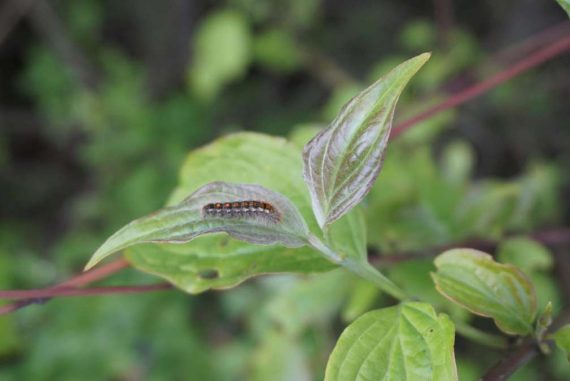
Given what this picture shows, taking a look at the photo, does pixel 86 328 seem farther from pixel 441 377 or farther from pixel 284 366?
pixel 441 377

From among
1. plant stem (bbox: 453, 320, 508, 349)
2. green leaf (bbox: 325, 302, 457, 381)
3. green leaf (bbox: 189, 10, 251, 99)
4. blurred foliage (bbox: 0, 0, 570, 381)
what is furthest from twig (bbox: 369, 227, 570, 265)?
green leaf (bbox: 189, 10, 251, 99)

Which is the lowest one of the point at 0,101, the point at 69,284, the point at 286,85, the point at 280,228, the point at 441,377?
the point at 441,377

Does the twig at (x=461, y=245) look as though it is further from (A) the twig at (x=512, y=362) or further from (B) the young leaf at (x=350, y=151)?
(B) the young leaf at (x=350, y=151)

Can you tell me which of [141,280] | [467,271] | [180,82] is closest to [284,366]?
[141,280]

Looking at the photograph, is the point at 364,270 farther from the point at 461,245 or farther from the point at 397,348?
the point at 461,245

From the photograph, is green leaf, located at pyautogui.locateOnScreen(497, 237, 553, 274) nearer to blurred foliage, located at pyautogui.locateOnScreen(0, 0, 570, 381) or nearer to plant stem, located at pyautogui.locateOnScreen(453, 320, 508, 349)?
blurred foliage, located at pyautogui.locateOnScreen(0, 0, 570, 381)

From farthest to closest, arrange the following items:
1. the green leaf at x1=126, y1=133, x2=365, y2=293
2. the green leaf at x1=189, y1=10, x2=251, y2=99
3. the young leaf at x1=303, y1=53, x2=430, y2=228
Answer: the green leaf at x1=189, y1=10, x2=251, y2=99 → the green leaf at x1=126, y1=133, x2=365, y2=293 → the young leaf at x1=303, y1=53, x2=430, y2=228

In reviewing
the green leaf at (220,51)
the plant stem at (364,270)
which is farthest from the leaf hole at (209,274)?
the green leaf at (220,51)
